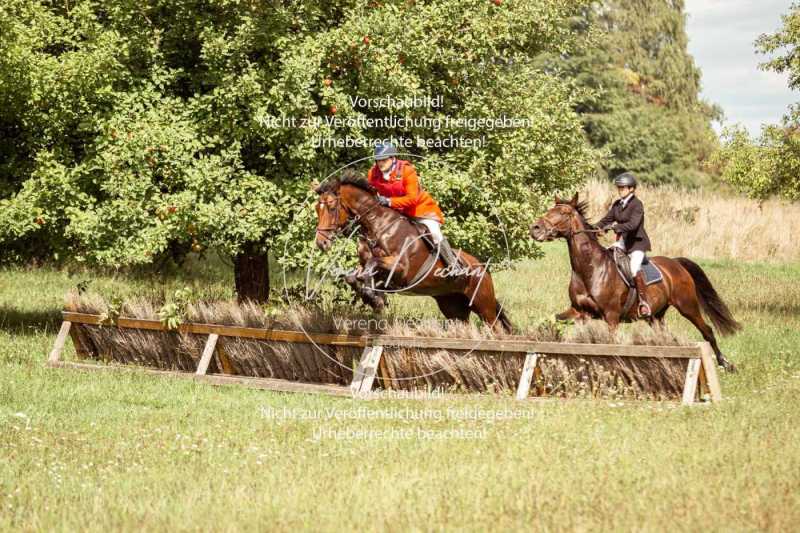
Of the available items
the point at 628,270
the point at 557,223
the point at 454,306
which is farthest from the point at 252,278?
the point at 628,270

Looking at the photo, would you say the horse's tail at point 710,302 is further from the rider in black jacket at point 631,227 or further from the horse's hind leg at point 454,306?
the horse's hind leg at point 454,306

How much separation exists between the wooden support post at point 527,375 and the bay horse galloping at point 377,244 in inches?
28.3

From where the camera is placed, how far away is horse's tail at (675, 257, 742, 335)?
632 inches

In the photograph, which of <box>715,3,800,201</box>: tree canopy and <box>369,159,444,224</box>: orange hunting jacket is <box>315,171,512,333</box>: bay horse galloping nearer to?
<box>369,159,444,224</box>: orange hunting jacket


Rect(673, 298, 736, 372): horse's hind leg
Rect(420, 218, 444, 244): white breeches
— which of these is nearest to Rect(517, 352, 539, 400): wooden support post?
Rect(420, 218, 444, 244): white breeches

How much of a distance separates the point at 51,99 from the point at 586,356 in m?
10.5

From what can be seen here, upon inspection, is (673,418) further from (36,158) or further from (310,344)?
(36,158)

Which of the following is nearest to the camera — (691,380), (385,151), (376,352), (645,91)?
(691,380)

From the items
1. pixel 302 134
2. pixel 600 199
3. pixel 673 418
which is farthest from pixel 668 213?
pixel 673 418

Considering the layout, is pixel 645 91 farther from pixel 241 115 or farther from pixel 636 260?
pixel 636 260

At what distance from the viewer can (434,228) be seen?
43.5 feet

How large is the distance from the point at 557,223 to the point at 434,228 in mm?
1896

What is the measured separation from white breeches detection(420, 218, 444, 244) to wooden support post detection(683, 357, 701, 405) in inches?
140

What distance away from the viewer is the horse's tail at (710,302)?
16.0 meters
